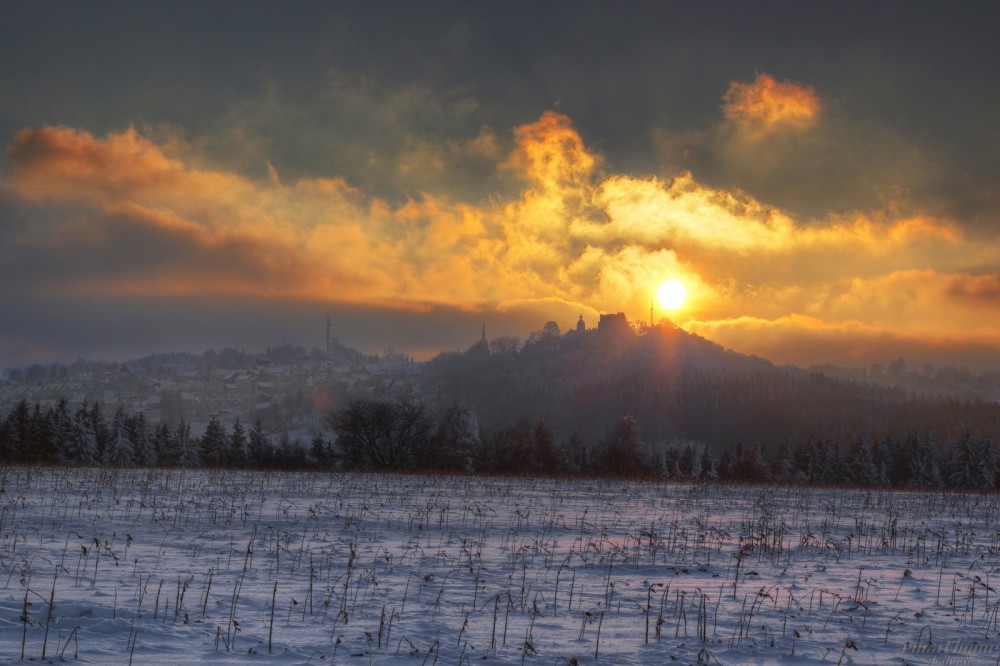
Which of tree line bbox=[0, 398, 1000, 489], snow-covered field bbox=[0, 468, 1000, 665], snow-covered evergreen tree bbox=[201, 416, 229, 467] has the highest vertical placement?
snow-covered field bbox=[0, 468, 1000, 665]

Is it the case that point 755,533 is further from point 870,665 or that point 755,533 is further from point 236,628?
point 236,628

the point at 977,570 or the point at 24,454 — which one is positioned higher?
the point at 977,570

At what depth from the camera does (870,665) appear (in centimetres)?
695

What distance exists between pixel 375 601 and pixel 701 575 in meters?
5.62

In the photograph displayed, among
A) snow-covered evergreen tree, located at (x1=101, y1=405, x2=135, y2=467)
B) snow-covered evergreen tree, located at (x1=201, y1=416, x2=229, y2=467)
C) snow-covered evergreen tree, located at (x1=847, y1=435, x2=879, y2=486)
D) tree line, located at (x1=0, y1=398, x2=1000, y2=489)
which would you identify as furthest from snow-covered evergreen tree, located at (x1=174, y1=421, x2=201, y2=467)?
snow-covered evergreen tree, located at (x1=847, y1=435, x2=879, y2=486)

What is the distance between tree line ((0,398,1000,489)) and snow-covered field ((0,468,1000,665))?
33.1 m

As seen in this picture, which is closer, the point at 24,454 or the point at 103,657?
the point at 103,657

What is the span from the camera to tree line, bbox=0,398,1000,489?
5881 centimetres

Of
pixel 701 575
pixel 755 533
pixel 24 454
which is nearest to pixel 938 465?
pixel 755 533

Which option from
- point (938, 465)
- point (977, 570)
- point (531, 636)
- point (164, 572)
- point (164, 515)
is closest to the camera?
point (531, 636)

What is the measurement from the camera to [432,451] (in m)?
66.2

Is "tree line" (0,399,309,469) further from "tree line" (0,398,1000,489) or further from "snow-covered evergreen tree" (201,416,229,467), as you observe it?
"snow-covered evergreen tree" (201,416,229,467)

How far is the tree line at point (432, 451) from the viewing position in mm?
58812

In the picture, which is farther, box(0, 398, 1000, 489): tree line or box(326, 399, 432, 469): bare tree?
box(0, 398, 1000, 489): tree line
